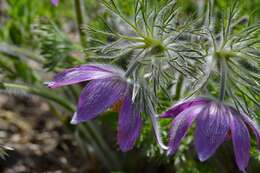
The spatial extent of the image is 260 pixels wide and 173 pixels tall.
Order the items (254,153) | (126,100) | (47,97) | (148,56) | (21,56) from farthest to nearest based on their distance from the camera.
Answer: (21,56) → (47,97) → (254,153) → (148,56) → (126,100)

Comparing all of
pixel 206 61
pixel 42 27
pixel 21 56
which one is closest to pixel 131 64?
pixel 206 61

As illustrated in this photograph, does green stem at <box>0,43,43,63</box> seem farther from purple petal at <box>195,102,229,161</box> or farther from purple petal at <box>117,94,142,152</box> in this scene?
purple petal at <box>195,102,229,161</box>

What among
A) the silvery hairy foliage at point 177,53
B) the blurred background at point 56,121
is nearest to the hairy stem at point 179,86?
the blurred background at point 56,121

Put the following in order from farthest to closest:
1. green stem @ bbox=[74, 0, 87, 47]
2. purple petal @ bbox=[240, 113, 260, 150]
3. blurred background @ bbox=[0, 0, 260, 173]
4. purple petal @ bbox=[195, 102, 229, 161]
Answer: green stem @ bbox=[74, 0, 87, 47] → blurred background @ bbox=[0, 0, 260, 173] → purple petal @ bbox=[240, 113, 260, 150] → purple petal @ bbox=[195, 102, 229, 161]

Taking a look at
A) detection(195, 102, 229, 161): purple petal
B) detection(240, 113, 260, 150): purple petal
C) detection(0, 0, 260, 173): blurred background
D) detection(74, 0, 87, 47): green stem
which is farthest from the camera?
detection(74, 0, 87, 47): green stem

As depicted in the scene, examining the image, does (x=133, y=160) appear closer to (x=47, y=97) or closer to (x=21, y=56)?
(x=47, y=97)

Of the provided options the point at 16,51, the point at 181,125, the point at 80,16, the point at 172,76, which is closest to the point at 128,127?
the point at 181,125

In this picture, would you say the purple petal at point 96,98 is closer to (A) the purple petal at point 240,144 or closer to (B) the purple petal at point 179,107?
(B) the purple petal at point 179,107

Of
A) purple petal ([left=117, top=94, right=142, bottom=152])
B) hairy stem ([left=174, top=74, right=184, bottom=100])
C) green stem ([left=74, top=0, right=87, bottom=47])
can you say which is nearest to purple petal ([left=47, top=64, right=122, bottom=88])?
purple petal ([left=117, top=94, right=142, bottom=152])
